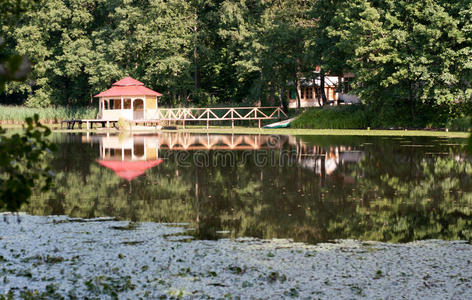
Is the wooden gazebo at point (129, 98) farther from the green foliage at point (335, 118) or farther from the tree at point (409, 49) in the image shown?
the tree at point (409, 49)

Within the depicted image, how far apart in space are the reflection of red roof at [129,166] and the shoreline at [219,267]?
895 centimetres

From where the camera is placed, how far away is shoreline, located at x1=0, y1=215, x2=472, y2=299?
6.99m

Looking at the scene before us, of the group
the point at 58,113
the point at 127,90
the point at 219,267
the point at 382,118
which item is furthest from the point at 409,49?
the point at 58,113

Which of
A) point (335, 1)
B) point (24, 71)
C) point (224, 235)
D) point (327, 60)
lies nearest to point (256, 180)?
point (224, 235)

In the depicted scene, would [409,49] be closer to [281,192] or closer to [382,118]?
[382,118]

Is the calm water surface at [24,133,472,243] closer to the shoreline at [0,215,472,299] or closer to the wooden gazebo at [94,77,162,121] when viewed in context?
the shoreline at [0,215,472,299]

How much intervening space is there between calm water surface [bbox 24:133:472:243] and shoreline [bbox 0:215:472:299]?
33.6 inches

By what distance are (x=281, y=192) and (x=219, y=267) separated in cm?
723

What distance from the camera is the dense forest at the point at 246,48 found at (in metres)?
40.4

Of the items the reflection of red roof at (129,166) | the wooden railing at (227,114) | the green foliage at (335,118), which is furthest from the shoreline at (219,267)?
the wooden railing at (227,114)

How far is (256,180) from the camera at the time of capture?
1745 centimetres

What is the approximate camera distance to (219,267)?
26.2 ft

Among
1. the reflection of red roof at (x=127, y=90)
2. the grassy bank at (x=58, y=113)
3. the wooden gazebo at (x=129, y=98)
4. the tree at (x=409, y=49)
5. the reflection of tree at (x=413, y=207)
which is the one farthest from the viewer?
the grassy bank at (x=58, y=113)

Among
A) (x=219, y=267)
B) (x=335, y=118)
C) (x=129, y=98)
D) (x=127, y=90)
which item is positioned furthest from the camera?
(x=129, y=98)
